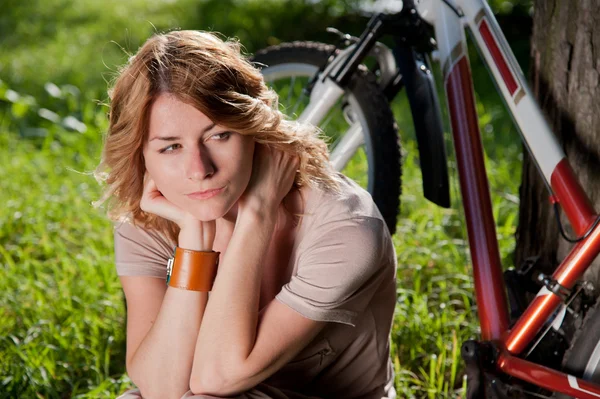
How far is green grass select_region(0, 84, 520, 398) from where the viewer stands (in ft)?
8.40

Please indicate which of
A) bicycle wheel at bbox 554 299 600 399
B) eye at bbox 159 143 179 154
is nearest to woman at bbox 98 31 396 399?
eye at bbox 159 143 179 154

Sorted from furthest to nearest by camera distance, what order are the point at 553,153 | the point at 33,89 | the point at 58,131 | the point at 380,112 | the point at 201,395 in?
the point at 33,89 → the point at 58,131 → the point at 380,112 → the point at 553,153 → the point at 201,395

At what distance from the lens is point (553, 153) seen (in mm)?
1981

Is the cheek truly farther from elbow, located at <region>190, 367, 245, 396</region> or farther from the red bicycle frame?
the red bicycle frame

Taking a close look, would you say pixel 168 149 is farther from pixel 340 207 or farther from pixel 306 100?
pixel 306 100

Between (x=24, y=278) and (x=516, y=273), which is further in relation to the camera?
(x=24, y=278)

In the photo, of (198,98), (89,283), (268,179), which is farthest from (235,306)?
(89,283)

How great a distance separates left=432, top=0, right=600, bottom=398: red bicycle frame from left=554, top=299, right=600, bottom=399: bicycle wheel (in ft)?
0.14

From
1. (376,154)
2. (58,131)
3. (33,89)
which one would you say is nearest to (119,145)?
(376,154)

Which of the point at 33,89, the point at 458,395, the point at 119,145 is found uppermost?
the point at 119,145

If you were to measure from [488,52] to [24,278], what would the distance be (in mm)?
1993

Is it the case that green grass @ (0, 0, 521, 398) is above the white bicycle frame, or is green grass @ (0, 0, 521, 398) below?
below

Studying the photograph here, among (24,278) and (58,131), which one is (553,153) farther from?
(58,131)

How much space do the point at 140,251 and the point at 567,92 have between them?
1158 mm
